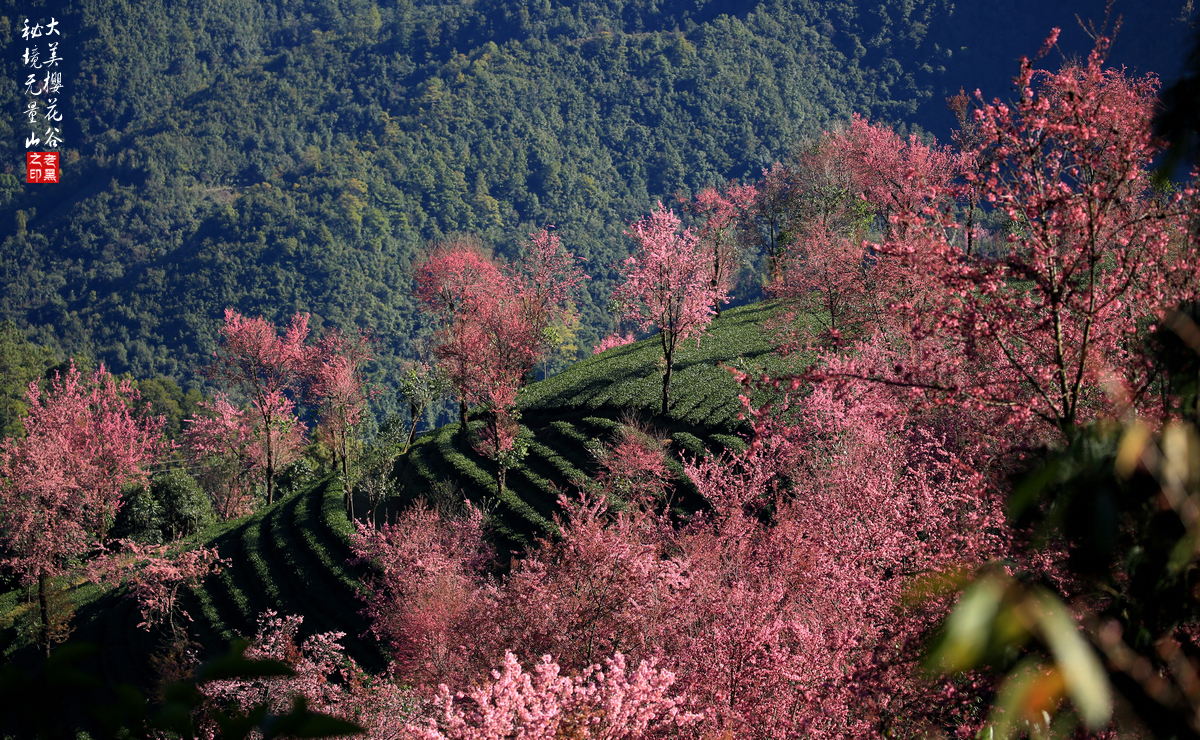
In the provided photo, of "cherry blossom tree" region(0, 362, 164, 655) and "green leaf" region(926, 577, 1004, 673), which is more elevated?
"green leaf" region(926, 577, 1004, 673)

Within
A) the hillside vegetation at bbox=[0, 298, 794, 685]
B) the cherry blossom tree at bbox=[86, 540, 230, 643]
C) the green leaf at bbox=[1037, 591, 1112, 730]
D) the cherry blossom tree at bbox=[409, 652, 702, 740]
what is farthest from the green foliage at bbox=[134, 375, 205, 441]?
the green leaf at bbox=[1037, 591, 1112, 730]

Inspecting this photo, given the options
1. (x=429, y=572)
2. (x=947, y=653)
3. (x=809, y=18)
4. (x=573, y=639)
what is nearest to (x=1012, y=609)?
(x=947, y=653)

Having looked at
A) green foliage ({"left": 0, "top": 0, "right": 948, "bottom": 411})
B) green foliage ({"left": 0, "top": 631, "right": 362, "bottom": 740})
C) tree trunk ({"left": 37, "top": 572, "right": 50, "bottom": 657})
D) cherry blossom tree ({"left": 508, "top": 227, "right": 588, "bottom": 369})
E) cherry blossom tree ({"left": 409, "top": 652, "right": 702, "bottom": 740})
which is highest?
green foliage ({"left": 0, "top": 0, "right": 948, "bottom": 411})

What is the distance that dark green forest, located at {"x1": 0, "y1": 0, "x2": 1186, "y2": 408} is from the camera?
13562 cm

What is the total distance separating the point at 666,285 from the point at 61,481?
24.3 meters

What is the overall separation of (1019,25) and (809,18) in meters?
45.9

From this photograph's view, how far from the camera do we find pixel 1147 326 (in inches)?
237

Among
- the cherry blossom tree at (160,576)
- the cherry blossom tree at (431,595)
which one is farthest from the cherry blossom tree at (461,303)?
the cherry blossom tree at (160,576)

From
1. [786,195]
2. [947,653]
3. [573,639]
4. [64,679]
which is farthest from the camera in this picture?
[786,195]

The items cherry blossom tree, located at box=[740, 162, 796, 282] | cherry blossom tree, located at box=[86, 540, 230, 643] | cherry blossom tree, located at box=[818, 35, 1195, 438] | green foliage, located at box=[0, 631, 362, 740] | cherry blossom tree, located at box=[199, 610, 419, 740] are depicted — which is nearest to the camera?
green foliage, located at box=[0, 631, 362, 740]

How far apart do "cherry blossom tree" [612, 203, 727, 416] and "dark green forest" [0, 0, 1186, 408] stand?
281 ft

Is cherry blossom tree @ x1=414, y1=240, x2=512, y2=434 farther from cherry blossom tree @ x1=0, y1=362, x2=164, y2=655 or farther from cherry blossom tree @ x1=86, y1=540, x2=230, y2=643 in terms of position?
cherry blossom tree @ x1=0, y1=362, x2=164, y2=655

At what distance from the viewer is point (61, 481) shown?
31.2m

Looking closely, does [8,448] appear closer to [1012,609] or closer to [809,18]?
[1012,609]
